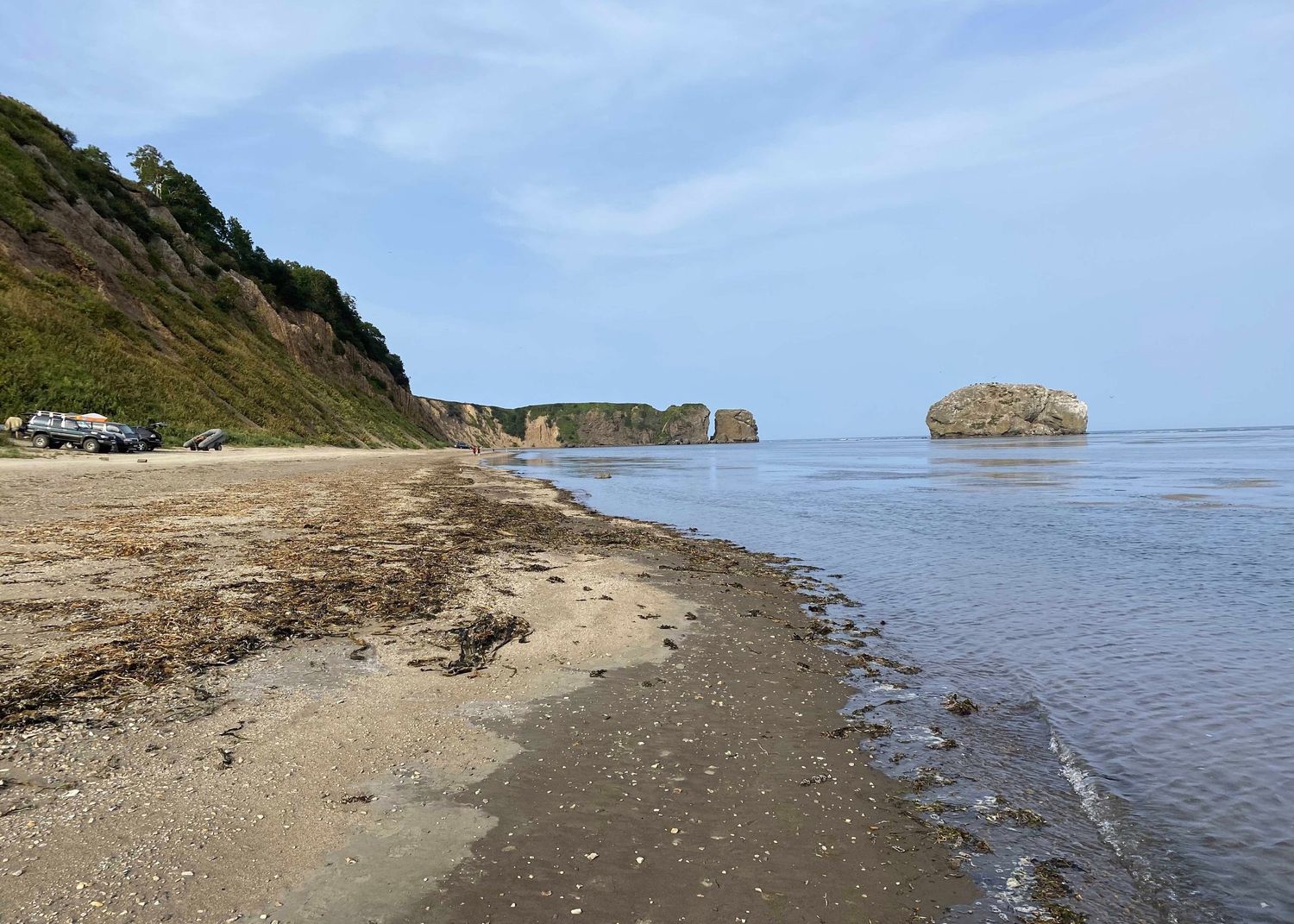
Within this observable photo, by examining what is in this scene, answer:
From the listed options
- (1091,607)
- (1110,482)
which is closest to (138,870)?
(1091,607)

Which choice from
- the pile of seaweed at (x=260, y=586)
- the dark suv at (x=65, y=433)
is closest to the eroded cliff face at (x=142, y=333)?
the dark suv at (x=65, y=433)

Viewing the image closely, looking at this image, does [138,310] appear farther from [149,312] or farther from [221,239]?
[221,239]

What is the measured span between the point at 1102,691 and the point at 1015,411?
640 ft

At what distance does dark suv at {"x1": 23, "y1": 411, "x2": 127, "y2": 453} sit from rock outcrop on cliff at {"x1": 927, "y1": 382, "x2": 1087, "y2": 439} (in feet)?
621

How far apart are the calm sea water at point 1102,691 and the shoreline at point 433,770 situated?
0.85 m

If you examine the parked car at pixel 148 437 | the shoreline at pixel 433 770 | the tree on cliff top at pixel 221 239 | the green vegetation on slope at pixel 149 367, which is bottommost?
the shoreline at pixel 433 770

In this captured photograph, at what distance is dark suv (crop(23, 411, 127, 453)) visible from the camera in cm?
3322

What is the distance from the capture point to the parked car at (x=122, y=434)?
3431cm

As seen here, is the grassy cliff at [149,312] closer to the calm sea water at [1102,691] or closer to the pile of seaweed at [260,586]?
the pile of seaweed at [260,586]

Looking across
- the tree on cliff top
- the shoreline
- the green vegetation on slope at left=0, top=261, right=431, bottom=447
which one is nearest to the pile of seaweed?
the shoreline

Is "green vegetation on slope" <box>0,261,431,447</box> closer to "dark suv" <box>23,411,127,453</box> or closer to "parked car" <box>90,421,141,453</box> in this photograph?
"dark suv" <box>23,411,127,453</box>

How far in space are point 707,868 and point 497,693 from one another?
3.10m

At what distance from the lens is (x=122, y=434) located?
35156mm

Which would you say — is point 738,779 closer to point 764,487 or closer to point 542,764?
point 542,764
